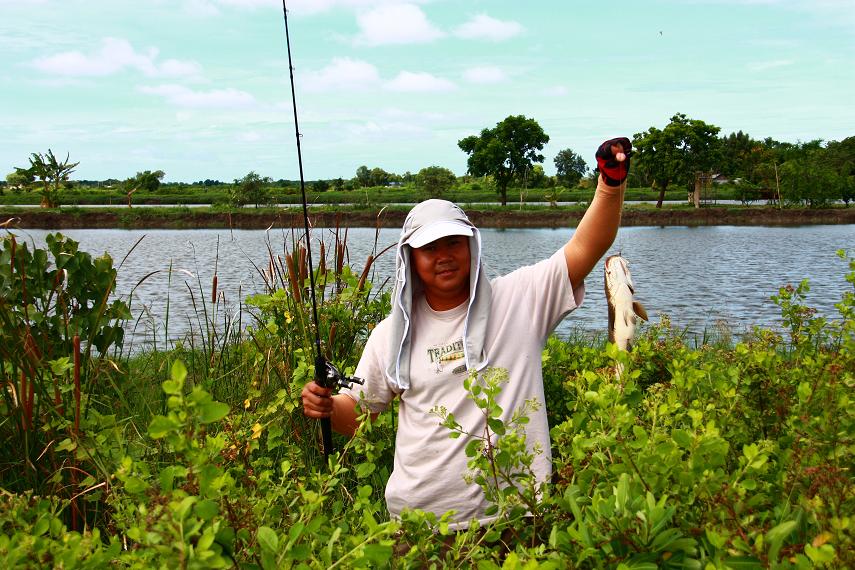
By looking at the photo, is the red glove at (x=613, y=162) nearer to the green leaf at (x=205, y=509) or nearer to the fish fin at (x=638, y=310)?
the green leaf at (x=205, y=509)

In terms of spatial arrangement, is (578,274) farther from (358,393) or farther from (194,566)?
(194,566)

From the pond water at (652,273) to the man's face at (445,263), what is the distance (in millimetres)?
1443

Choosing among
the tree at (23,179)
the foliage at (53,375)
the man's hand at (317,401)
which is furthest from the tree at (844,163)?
the man's hand at (317,401)

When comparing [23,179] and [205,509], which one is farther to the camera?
[23,179]

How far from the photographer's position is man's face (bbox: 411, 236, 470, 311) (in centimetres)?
271

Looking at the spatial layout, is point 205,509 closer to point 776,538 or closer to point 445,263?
point 776,538

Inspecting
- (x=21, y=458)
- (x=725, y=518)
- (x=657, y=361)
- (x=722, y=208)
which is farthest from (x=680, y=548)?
(x=722, y=208)

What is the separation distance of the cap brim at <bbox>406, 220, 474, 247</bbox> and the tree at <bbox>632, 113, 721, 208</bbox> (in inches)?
2155

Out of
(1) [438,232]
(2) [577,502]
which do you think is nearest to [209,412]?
(2) [577,502]

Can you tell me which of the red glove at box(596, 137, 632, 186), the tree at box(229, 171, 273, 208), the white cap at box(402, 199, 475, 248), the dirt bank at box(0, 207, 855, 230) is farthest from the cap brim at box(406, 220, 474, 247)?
the tree at box(229, 171, 273, 208)

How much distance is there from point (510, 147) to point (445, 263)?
192 feet

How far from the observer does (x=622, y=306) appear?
16.5 ft

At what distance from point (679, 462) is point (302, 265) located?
10.1 ft

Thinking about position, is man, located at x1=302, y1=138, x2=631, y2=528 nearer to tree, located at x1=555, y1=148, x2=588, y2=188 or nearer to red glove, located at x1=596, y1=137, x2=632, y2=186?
red glove, located at x1=596, y1=137, x2=632, y2=186
